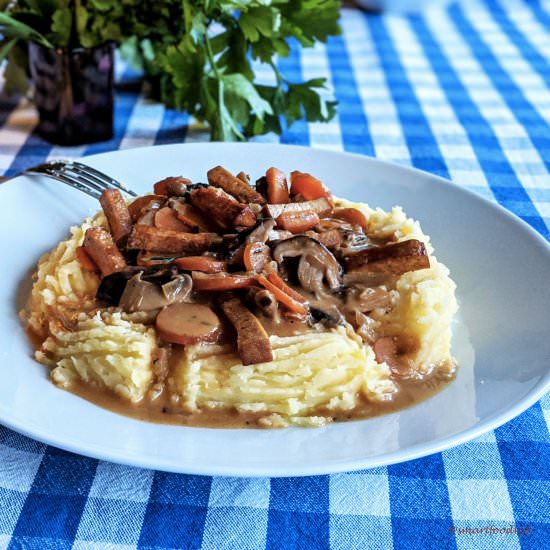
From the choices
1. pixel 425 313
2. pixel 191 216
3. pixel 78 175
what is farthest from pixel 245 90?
pixel 425 313

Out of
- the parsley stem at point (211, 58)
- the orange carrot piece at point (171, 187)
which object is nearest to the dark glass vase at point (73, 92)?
the parsley stem at point (211, 58)

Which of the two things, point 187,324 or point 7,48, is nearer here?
point 187,324

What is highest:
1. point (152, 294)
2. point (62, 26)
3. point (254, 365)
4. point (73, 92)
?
point (62, 26)

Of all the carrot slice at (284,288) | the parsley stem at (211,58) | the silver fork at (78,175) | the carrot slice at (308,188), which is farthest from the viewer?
the parsley stem at (211,58)

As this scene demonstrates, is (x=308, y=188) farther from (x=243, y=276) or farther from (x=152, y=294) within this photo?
(x=152, y=294)

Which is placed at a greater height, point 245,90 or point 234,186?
point 234,186

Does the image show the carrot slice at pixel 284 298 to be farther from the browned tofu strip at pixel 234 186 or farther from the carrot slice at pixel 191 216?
the browned tofu strip at pixel 234 186
